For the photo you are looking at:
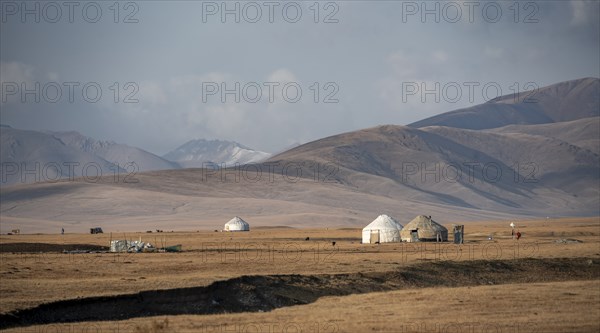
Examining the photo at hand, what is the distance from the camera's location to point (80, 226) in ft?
445

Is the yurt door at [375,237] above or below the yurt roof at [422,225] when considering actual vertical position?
below

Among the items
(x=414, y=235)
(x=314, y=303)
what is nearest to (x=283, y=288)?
(x=314, y=303)

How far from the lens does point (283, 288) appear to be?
33406 mm

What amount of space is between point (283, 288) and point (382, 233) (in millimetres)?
34294

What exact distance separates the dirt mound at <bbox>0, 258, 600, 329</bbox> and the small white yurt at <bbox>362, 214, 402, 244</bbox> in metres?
22.2

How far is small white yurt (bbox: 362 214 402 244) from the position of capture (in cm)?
6688

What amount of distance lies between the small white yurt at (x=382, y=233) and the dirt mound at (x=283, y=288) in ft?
72.9

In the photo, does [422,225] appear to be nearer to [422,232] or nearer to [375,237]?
[422,232]

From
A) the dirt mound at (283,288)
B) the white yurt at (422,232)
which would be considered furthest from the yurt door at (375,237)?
the dirt mound at (283,288)

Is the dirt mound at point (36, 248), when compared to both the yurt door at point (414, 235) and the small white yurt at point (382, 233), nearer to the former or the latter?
the small white yurt at point (382, 233)

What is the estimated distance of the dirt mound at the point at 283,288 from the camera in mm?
27359

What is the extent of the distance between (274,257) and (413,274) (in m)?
10.4

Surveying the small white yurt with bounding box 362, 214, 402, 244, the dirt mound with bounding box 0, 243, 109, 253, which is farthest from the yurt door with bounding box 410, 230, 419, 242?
the dirt mound with bounding box 0, 243, 109, 253

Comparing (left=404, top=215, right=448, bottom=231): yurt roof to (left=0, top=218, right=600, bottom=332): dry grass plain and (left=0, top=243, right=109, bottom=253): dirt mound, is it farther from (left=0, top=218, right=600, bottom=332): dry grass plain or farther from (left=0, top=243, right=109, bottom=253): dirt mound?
(left=0, top=243, right=109, bottom=253): dirt mound
